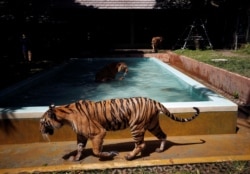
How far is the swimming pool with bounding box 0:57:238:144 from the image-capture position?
5.66 m

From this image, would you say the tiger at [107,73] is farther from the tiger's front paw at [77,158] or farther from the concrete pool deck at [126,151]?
the tiger's front paw at [77,158]

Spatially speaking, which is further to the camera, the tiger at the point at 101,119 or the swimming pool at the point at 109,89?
the swimming pool at the point at 109,89

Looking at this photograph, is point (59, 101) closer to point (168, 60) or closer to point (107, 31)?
point (168, 60)

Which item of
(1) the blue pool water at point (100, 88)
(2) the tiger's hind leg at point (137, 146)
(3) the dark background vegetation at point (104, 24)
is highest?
(3) the dark background vegetation at point (104, 24)

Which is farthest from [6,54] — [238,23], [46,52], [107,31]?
[238,23]

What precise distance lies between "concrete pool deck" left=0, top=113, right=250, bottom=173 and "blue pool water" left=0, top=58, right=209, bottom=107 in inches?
85.2

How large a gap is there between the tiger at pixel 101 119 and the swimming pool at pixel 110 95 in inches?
42.4

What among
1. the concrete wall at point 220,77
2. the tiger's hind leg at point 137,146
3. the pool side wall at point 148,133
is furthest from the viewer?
the concrete wall at point 220,77

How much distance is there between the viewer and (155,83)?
12.8m

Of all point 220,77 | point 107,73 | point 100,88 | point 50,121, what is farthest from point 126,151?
point 107,73

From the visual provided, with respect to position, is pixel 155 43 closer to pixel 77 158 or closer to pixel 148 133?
pixel 148 133

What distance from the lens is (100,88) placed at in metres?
11.6

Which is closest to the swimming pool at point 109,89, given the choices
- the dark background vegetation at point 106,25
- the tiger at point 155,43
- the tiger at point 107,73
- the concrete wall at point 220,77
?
the tiger at point 107,73

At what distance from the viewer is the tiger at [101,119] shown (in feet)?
14.6
